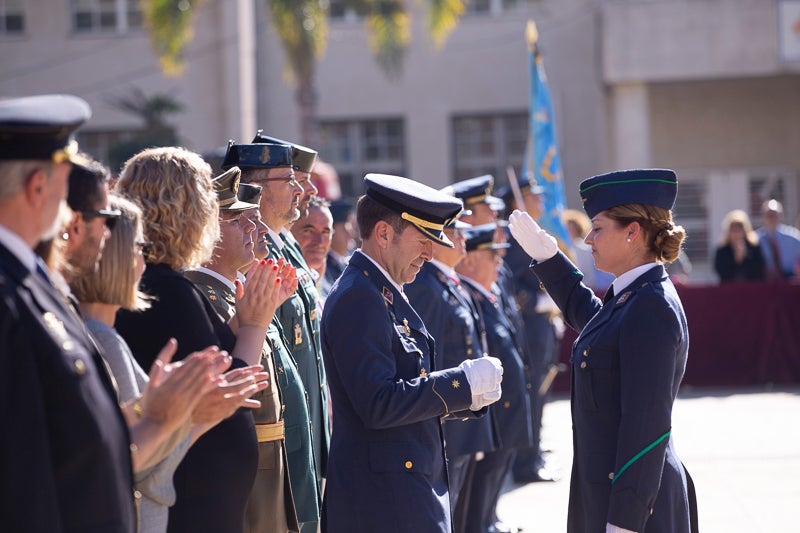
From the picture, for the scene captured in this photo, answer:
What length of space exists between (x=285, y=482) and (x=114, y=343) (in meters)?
1.21

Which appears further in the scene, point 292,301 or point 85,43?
point 85,43

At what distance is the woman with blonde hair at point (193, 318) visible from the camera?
11.3ft

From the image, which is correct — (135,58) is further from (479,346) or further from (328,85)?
(479,346)

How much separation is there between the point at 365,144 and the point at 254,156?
21.3m

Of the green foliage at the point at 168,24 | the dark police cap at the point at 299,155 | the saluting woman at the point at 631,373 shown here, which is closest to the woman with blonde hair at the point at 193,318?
the saluting woman at the point at 631,373

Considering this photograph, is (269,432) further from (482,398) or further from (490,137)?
(490,137)

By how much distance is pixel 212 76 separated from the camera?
24.6m

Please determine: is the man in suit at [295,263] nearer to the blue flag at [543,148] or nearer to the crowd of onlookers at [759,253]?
the blue flag at [543,148]

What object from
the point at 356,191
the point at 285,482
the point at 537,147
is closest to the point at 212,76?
the point at 356,191

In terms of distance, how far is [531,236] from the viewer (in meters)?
4.56

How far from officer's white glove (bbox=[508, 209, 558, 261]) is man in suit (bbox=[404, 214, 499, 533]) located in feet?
4.55

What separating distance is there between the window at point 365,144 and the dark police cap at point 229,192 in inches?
854

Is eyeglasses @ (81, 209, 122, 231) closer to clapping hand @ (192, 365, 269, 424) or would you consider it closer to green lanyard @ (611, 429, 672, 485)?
clapping hand @ (192, 365, 269, 424)

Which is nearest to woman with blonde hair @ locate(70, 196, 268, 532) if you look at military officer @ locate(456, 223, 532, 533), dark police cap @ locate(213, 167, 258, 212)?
dark police cap @ locate(213, 167, 258, 212)
